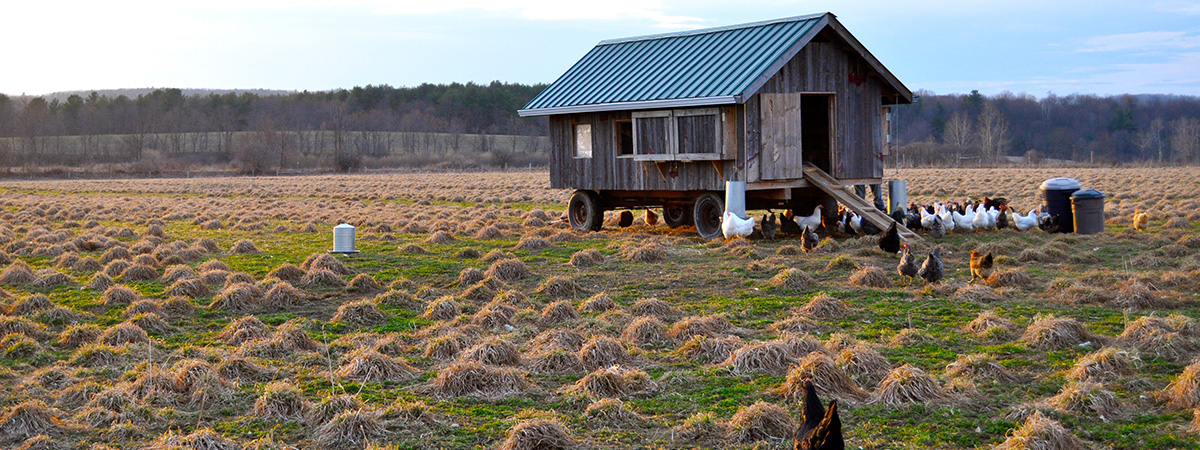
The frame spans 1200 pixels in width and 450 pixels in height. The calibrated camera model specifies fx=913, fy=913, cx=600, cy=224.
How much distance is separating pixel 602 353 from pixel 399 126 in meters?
128

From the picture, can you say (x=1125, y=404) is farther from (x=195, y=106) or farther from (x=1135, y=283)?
(x=195, y=106)

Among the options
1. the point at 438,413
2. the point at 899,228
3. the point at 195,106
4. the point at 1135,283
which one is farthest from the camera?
the point at 195,106

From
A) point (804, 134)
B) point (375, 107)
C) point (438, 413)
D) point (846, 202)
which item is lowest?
point (438, 413)

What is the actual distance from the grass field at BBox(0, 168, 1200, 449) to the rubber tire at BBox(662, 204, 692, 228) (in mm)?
5276

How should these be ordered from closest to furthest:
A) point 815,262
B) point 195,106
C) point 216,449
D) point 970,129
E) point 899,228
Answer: point 216,449 < point 815,262 < point 899,228 < point 970,129 < point 195,106

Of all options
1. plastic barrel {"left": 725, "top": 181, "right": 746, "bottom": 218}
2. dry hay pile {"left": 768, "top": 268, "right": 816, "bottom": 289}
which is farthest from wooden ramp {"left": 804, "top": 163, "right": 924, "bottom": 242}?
dry hay pile {"left": 768, "top": 268, "right": 816, "bottom": 289}

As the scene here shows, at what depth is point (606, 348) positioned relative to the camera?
826 cm

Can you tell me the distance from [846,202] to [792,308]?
25.4ft

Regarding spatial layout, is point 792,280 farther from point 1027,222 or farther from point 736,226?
point 1027,222

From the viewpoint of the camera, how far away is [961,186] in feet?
128

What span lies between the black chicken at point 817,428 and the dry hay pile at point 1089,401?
2213 mm

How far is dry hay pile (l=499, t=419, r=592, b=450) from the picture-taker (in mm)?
5883

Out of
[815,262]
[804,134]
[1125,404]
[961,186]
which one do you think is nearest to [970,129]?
[961,186]

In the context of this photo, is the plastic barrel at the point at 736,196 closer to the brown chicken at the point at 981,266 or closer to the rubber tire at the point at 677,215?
the rubber tire at the point at 677,215
